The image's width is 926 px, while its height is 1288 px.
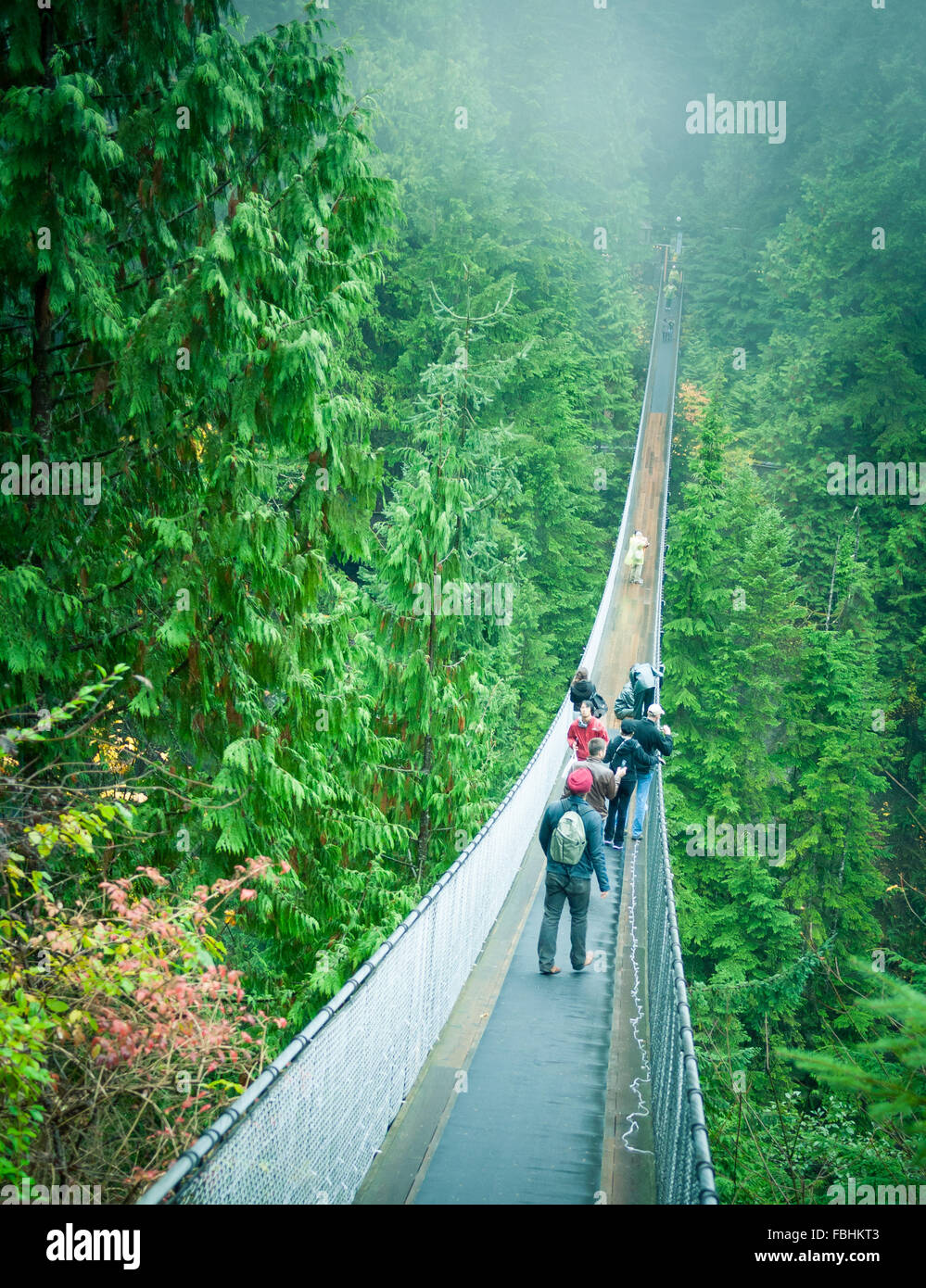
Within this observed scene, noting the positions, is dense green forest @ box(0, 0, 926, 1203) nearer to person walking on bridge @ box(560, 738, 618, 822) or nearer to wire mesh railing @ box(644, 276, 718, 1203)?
wire mesh railing @ box(644, 276, 718, 1203)

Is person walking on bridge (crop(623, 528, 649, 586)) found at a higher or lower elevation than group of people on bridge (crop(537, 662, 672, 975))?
higher

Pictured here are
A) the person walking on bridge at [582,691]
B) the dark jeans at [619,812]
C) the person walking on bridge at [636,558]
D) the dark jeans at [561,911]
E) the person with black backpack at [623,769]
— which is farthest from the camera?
the person walking on bridge at [636,558]

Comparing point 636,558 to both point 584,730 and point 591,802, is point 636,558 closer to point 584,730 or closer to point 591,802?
point 584,730

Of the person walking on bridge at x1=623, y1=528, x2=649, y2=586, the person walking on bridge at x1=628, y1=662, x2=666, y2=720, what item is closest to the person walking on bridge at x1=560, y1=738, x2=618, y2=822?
the person walking on bridge at x1=628, y1=662, x2=666, y2=720

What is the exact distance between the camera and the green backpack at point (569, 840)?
5.39 m

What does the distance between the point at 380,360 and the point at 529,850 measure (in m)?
20.3

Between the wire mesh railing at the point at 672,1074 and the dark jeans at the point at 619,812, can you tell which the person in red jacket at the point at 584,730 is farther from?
the wire mesh railing at the point at 672,1074

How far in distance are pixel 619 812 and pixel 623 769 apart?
0.60m

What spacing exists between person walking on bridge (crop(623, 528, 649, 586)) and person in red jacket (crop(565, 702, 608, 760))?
1032cm

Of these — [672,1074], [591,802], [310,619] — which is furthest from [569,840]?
[310,619]

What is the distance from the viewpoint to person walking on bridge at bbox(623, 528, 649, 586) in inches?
709

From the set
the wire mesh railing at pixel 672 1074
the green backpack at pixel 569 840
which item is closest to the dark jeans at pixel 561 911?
the green backpack at pixel 569 840

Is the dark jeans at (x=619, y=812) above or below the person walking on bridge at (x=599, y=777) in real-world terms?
below
